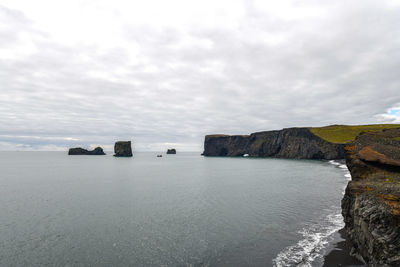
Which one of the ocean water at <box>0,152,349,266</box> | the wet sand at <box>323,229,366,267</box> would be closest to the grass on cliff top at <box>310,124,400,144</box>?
the ocean water at <box>0,152,349,266</box>

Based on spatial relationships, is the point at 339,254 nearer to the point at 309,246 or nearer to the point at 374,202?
the point at 309,246

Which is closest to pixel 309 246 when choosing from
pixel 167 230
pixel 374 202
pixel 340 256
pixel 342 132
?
pixel 340 256

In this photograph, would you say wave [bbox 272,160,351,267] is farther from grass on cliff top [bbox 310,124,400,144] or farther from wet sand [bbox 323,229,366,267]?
grass on cliff top [bbox 310,124,400,144]

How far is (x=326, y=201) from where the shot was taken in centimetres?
3447

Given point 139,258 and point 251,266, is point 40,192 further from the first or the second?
point 251,266

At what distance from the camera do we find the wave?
15.7 m

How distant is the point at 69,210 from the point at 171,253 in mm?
19436

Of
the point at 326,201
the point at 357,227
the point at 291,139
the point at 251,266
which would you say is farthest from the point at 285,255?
the point at 291,139

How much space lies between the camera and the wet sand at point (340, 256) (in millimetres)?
14840

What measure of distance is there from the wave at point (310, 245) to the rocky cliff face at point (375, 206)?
2.77m

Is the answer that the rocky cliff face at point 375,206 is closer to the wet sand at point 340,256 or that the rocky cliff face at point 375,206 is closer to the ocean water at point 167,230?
the wet sand at point 340,256

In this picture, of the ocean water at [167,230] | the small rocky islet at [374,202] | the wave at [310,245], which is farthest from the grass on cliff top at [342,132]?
the small rocky islet at [374,202]

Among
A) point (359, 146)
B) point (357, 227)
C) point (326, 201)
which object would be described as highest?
point (359, 146)

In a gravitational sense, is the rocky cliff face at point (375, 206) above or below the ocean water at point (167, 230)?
above
